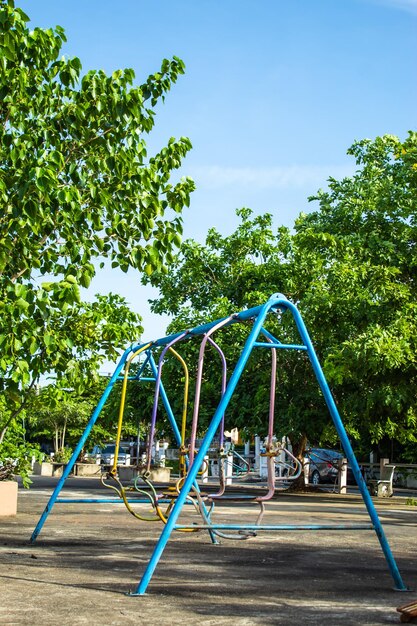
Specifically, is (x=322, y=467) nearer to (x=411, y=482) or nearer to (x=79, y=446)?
(x=411, y=482)

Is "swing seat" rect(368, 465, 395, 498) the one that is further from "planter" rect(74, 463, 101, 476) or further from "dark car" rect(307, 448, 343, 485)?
"planter" rect(74, 463, 101, 476)

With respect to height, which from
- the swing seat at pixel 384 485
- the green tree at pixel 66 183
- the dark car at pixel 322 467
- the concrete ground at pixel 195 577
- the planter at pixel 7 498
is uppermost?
the green tree at pixel 66 183

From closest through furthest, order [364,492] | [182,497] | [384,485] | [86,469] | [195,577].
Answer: [182,497], [364,492], [195,577], [384,485], [86,469]

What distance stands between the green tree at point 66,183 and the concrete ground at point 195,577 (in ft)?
6.71

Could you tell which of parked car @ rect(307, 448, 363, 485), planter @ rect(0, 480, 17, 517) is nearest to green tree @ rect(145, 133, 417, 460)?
parked car @ rect(307, 448, 363, 485)

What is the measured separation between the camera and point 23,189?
29.4 feet

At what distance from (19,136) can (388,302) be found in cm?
1305

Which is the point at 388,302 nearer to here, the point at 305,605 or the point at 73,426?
the point at 305,605

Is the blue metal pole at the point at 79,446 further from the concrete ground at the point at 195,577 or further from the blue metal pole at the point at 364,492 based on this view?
the blue metal pole at the point at 364,492

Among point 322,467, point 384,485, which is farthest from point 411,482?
point 384,485

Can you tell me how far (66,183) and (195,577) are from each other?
17.0 feet

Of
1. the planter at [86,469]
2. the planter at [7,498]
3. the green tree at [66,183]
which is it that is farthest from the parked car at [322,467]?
the green tree at [66,183]

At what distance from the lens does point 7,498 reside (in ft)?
49.8

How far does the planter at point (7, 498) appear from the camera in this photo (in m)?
15.1
